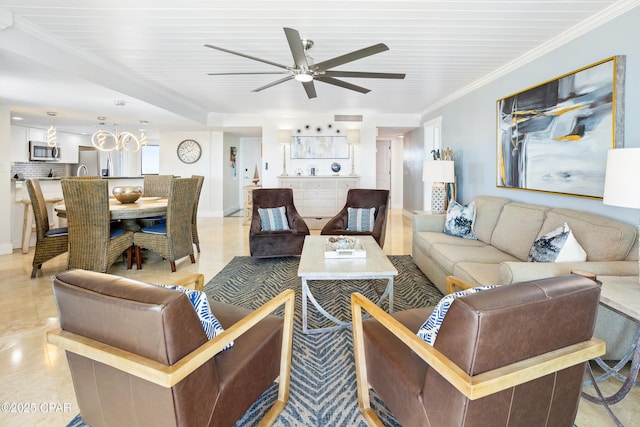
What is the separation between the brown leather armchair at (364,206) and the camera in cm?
396

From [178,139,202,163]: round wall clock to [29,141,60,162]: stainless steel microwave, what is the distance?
9.02 ft

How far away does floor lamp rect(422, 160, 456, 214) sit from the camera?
13.8ft

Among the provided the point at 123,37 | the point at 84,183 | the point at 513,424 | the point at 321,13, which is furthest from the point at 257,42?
the point at 513,424

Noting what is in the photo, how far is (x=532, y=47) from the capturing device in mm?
3057

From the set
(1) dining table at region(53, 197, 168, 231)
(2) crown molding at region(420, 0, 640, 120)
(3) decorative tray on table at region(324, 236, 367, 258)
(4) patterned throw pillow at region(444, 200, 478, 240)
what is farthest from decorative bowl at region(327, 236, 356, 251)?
(2) crown molding at region(420, 0, 640, 120)

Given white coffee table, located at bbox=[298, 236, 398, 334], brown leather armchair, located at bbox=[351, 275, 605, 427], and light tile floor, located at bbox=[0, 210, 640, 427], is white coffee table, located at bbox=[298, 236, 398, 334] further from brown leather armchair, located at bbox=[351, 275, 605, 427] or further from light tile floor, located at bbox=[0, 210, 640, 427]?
light tile floor, located at bbox=[0, 210, 640, 427]

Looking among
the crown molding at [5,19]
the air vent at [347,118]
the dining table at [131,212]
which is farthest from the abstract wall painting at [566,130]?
the crown molding at [5,19]

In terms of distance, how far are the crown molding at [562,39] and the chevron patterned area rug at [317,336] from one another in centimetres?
240

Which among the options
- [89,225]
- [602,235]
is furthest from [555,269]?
[89,225]

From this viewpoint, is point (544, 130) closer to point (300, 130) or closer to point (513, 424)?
point (513, 424)

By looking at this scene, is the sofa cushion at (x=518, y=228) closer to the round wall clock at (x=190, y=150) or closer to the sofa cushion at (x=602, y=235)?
the sofa cushion at (x=602, y=235)

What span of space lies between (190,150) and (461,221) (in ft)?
21.2

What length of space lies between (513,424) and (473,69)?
3.76m

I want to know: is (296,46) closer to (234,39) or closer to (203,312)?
(234,39)
